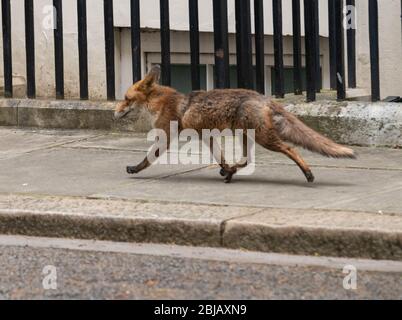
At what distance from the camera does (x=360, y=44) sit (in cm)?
984

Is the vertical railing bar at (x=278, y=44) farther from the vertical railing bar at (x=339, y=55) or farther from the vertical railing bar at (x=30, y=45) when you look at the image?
the vertical railing bar at (x=30, y=45)

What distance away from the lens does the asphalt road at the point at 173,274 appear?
15.0 ft

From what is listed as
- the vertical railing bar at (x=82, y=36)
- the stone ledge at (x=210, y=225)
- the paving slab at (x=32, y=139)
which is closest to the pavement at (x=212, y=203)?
the stone ledge at (x=210, y=225)

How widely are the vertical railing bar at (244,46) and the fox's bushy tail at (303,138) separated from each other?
2081 mm

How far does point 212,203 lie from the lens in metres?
5.99

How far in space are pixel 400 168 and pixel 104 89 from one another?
3933 mm

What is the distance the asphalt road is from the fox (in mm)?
1384

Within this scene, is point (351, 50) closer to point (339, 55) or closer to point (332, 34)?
point (332, 34)

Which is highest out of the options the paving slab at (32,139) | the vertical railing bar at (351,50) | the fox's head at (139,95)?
the vertical railing bar at (351,50)

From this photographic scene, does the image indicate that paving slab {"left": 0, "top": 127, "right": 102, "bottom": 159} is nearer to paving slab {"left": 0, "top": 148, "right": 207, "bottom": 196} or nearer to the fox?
paving slab {"left": 0, "top": 148, "right": 207, "bottom": 196}

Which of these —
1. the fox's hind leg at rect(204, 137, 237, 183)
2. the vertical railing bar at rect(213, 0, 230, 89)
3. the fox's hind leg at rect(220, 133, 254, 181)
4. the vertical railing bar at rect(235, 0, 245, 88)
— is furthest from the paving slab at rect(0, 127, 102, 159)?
the fox's hind leg at rect(220, 133, 254, 181)

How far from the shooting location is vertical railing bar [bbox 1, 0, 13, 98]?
9.32 metres

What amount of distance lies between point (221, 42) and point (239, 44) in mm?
159
